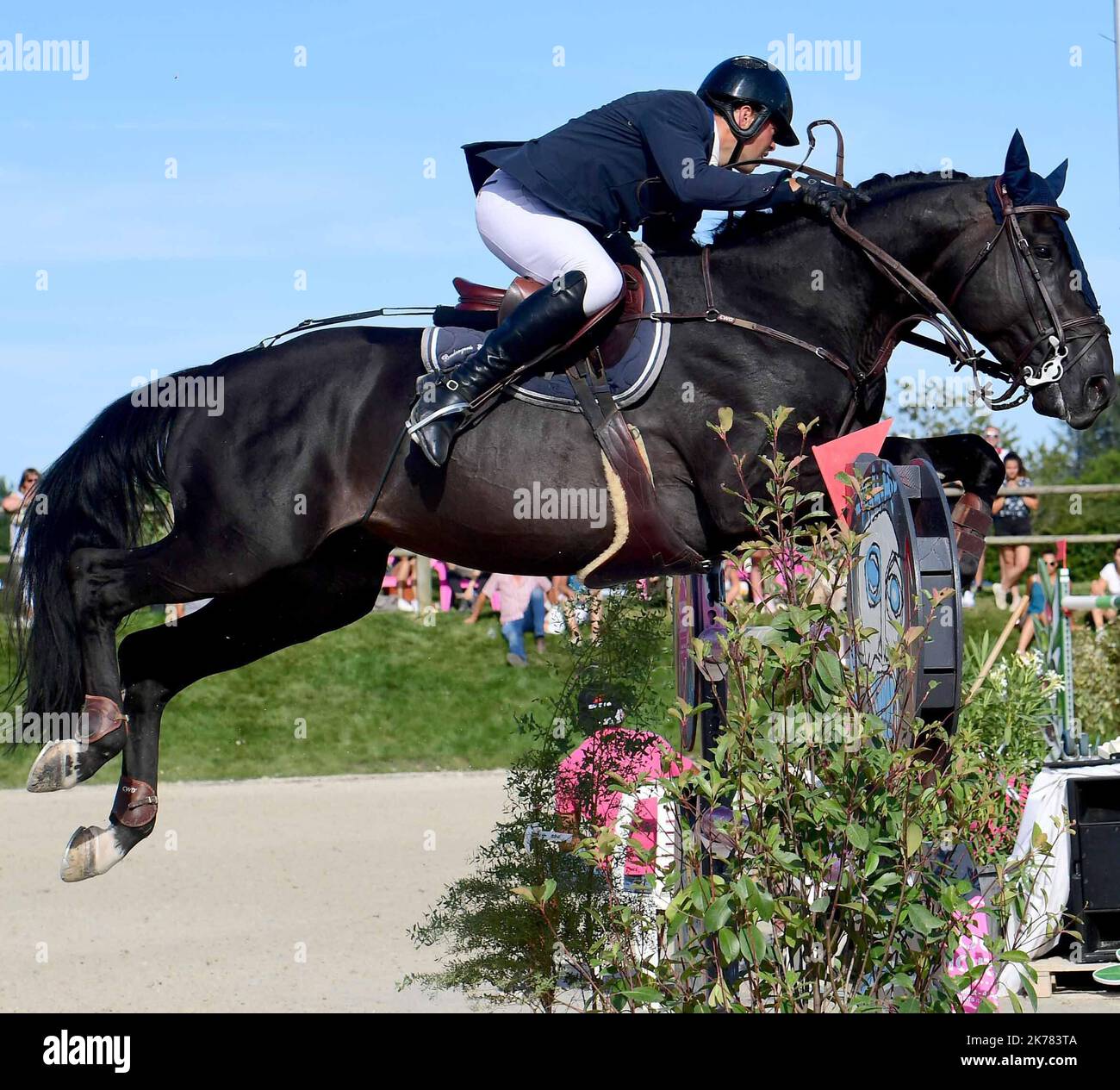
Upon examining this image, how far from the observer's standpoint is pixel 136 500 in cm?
453

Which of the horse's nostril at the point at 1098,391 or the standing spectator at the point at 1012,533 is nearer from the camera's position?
the horse's nostril at the point at 1098,391

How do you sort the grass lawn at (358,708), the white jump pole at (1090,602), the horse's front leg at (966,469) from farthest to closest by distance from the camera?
1. the grass lawn at (358,708)
2. the white jump pole at (1090,602)
3. the horse's front leg at (966,469)

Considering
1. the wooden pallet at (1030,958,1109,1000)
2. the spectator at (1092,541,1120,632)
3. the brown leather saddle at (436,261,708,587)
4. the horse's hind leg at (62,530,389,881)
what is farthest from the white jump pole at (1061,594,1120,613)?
the spectator at (1092,541,1120,632)

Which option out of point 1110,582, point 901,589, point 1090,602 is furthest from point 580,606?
point 1110,582

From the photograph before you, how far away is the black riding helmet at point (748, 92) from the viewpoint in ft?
13.4

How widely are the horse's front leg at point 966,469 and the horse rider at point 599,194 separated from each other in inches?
30.0

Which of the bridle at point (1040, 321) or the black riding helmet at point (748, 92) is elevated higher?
the black riding helmet at point (748, 92)

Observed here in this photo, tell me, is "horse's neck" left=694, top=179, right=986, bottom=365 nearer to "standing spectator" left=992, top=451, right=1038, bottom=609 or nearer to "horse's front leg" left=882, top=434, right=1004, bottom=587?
"horse's front leg" left=882, top=434, right=1004, bottom=587

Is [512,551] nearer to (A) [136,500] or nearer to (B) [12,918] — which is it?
(A) [136,500]

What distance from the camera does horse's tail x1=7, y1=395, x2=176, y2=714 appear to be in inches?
175

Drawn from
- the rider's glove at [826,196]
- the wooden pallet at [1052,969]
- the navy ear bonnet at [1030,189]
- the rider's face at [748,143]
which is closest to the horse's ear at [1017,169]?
the navy ear bonnet at [1030,189]

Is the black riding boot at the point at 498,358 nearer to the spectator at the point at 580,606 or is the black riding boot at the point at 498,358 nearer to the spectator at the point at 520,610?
the spectator at the point at 580,606

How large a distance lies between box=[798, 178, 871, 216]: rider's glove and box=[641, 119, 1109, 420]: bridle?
2cm

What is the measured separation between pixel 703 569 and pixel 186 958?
304cm
